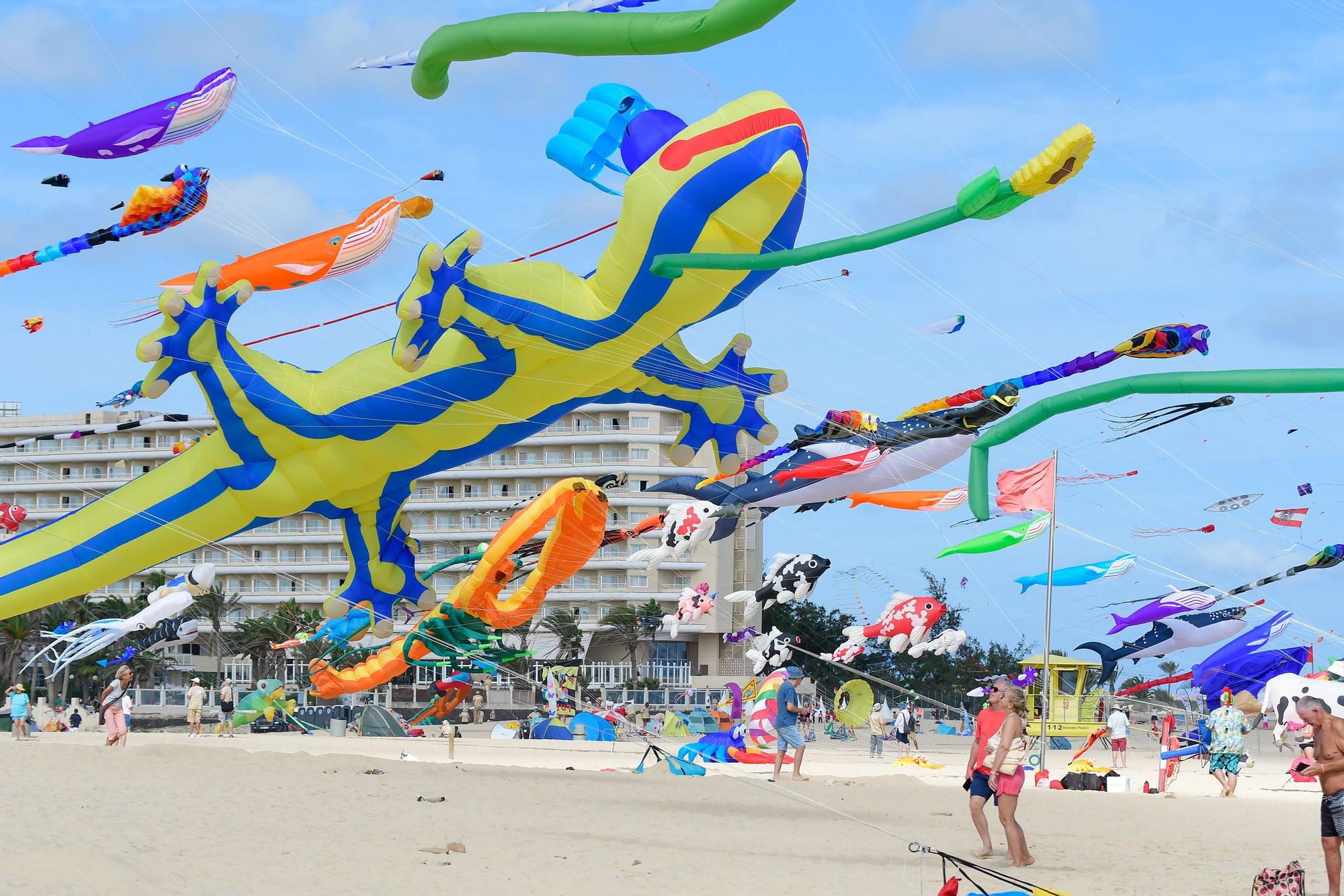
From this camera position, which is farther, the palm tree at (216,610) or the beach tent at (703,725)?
the palm tree at (216,610)

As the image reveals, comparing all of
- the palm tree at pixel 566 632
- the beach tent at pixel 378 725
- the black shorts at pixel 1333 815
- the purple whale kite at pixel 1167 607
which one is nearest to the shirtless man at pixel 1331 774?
the black shorts at pixel 1333 815

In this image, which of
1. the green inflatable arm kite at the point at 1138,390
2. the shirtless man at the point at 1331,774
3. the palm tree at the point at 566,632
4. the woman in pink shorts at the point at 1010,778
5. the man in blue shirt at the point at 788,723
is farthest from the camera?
the palm tree at the point at 566,632

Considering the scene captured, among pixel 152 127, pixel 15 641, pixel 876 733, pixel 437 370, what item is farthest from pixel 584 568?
pixel 152 127

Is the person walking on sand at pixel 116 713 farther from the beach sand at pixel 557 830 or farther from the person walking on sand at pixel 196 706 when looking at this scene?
the person walking on sand at pixel 196 706

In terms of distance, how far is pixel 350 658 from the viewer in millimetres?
21328

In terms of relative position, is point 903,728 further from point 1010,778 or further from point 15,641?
point 15,641

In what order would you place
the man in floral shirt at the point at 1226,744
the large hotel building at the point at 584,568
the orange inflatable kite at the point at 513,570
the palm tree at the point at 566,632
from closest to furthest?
the man in floral shirt at the point at 1226,744, the orange inflatable kite at the point at 513,570, the palm tree at the point at 566,632, the large hotel building at the point at 584,568

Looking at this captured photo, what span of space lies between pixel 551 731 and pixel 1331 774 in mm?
23028

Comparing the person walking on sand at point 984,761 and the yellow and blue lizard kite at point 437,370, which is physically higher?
the yellow and blue lizard kite at point 437,370

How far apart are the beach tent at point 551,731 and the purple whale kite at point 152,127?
20784 millimetres

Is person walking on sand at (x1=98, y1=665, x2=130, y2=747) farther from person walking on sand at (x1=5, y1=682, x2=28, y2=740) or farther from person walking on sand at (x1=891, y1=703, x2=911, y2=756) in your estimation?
person walking on sand at (x1=891, y1=703, x2=911, y2=756)

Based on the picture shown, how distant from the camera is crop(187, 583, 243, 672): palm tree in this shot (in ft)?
187

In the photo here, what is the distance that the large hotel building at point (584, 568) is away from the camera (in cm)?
6812

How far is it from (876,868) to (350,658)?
13100 mm
